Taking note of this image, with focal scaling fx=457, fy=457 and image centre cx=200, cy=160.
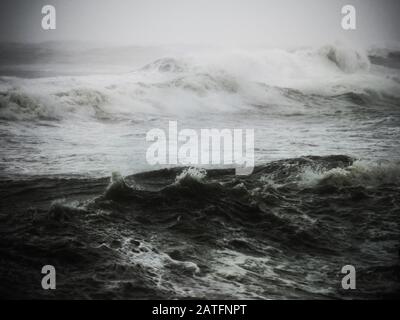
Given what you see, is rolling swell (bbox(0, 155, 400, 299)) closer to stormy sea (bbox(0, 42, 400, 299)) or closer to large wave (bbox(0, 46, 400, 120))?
stormy sea (bbox(0, 42, 400, 299))

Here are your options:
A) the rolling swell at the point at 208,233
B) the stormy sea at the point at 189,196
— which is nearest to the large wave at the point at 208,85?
the stormy sea at the point at 189,196

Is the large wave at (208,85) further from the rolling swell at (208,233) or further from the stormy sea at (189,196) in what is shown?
the rolling swell at (208,233)

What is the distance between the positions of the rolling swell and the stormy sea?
0.02 meters

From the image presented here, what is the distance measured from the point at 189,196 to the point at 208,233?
3.53 feet

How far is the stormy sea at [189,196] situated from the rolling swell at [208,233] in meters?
0.02

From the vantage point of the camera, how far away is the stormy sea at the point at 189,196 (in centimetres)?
491

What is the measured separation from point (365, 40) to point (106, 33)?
31.4 ft

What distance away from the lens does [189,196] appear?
6871mm

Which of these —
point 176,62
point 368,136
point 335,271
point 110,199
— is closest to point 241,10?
point 176,62

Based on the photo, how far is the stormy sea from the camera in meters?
4.91

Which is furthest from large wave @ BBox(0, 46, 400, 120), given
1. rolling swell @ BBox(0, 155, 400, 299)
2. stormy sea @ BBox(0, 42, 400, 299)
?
rolling swell @ BBox(0, 155, 400, 299)

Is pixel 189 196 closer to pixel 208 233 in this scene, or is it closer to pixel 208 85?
pixel 208 233

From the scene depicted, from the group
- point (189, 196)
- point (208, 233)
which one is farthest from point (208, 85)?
point (208, 233)

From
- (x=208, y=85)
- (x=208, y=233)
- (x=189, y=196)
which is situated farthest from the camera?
(x=208, y=85)
